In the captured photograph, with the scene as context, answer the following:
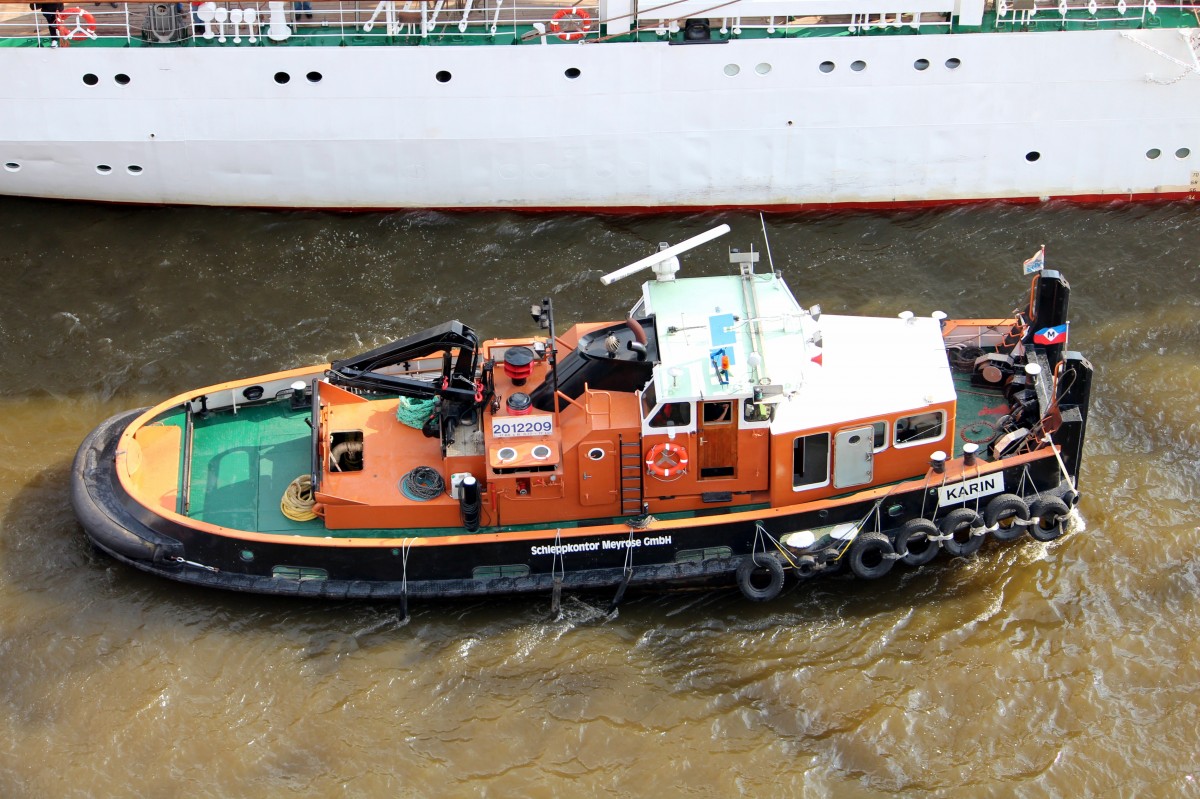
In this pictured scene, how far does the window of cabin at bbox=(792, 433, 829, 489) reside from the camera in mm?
13859

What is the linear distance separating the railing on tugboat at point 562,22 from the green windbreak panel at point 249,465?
22.5 feet

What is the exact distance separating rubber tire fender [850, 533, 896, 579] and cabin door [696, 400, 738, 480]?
1452 millimetres

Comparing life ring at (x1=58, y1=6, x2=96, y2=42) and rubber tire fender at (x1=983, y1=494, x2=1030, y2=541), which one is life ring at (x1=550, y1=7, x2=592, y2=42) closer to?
life ring at (x1=58, y1=6, x2=96, y2=42)

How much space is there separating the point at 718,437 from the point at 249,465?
202 inches

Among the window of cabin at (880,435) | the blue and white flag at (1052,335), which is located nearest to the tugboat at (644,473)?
the window of cabin at (880,435)

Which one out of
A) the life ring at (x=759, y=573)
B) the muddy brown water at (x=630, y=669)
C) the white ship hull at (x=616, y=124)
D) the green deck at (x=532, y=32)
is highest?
the green deck at (x=532, y=32)

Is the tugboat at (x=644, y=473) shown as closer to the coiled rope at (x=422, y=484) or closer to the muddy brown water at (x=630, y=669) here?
the coiled rope at (x=422, y=484)

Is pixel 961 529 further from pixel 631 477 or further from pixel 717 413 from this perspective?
pixel 631 477

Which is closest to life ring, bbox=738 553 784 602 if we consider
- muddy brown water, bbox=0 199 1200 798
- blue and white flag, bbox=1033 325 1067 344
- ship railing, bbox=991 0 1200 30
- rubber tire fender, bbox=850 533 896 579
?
muddy brown water, bbox=0 199 1200 798

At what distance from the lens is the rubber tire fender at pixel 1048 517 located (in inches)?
559

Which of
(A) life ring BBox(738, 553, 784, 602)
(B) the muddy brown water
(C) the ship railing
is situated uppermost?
(C) the ship railing

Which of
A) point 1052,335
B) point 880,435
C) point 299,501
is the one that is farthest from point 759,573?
point 299,501

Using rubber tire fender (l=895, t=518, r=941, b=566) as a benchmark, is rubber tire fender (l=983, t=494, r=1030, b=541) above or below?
above

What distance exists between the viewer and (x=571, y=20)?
66.0 ft
